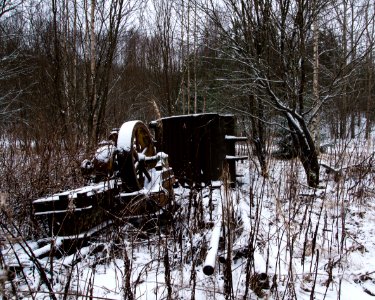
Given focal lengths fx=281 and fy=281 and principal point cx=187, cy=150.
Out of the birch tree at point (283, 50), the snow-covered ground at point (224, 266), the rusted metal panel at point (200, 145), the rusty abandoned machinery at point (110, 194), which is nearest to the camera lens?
the snow-covered ground at point (224, 266)

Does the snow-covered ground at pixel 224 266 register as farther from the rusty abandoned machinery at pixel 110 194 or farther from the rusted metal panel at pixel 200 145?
the rusted metal panel at pixel 200 145

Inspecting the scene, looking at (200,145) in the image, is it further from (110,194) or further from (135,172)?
(110,194)

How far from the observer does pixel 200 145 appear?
5.48 meters

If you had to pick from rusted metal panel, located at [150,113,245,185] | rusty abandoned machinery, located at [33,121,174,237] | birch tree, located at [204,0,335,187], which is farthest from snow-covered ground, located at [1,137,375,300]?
rusted metal panel, located at [150,113,245,185]

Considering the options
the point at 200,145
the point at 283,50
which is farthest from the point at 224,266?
the point at 283,50

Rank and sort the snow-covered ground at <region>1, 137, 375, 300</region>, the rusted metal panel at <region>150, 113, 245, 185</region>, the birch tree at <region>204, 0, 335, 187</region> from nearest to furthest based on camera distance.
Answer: the snow-covered ground at <region>1, 137, 375, 300</region>
the birch tree at <region>204, 0, 335, 187</region>
the rusted metal panel at <region>150, 113, 245, 185</region>

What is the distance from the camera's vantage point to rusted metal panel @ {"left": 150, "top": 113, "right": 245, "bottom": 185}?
17.5ft

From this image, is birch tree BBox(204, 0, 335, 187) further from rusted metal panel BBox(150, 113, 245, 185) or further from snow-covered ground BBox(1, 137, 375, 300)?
snow-covered ground BBox(1, 137, 375, 300)

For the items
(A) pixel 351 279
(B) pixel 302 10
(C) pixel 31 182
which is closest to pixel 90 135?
(C) pixel 31 182

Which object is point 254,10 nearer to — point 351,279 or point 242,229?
point 242,229

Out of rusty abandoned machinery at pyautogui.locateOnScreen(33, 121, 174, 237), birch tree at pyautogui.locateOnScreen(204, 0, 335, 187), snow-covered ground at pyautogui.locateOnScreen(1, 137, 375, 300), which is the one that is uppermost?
birch tree at pyautogui.locateOnScreen(204, 0, 335, 187)

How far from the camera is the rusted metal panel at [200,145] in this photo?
5.34 metres

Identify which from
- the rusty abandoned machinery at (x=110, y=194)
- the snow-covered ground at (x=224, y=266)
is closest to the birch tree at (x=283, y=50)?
the snow-covered ground at (x=224, y=266)

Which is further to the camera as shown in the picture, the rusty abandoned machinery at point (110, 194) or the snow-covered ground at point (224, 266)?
the rusty abandoned machinery at point (110, 194)
